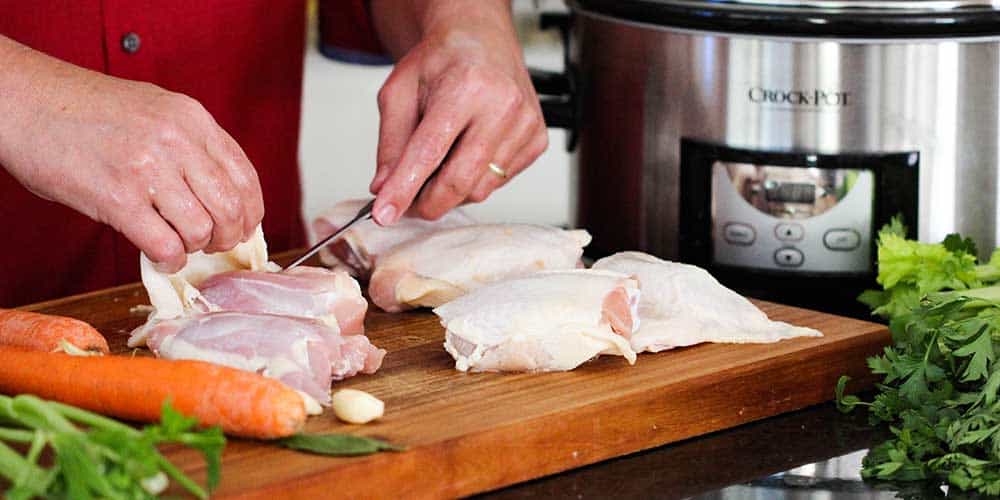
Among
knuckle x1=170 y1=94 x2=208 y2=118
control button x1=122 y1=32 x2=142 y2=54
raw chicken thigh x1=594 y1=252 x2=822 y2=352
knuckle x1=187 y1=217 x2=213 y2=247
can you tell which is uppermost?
control button x1=122 y1=32 x2=142 y2=54

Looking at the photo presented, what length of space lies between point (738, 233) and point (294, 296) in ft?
2.02

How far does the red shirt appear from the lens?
2186 millimetres

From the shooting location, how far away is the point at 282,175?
250 cm

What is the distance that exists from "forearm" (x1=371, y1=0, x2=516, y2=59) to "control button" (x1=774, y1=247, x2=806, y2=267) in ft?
1.66

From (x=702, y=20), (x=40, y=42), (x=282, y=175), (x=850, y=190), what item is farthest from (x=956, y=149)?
(x=40, y=42)

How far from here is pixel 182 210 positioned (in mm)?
1679

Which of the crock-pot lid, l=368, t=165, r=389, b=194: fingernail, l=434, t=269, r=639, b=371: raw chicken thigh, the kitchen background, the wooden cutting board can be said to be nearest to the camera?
the wooden cutting board

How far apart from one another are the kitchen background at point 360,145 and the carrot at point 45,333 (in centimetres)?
188

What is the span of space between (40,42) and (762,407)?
1154 mm

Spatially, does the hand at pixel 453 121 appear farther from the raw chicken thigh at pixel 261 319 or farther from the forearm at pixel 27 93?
the forearm at pixel 27 93

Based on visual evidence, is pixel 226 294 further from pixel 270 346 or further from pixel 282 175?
pixel 282 175

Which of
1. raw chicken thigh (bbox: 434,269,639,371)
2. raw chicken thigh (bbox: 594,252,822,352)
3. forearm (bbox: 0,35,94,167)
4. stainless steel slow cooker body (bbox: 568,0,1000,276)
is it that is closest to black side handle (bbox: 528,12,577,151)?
Answer: stainless steel slow cooker body (bbox: 568,0,1000,276)

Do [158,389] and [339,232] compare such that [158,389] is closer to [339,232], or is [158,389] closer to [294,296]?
[294,296]

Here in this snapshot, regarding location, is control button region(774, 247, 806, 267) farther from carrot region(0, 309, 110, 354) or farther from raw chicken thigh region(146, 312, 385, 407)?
carrot region(0, 309, 110, 354)
